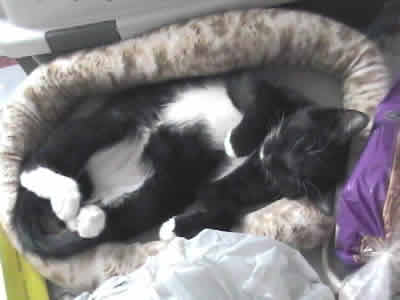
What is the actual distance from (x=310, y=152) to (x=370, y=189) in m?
0.21

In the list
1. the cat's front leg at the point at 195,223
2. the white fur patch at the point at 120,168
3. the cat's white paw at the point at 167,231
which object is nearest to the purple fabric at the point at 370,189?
the cat's front leg at the point at 195,223

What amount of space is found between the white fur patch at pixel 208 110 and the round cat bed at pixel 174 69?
6 centimetres

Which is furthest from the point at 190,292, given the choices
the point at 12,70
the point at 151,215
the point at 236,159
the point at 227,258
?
the point at 12,70

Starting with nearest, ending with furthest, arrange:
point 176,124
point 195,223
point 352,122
A: 1. point 352,122
2. point 195,223
3. point 176,124

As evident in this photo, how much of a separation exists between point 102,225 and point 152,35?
50 cm

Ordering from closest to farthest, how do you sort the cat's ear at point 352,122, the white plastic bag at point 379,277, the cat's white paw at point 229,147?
1. the white plastic bag at point 379,277
2. the cat's ear at point 352,122
3. the cat's white paw at point 229,147

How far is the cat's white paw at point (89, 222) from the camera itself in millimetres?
1028

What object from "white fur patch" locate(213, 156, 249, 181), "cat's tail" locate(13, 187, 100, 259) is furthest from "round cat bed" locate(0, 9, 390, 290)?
"white fur patch" locate(213, 156, 249, 181)

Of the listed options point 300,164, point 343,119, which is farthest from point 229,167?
point 343,119

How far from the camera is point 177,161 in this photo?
115 cm

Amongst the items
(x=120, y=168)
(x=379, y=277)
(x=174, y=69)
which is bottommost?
(x=379, y=277)

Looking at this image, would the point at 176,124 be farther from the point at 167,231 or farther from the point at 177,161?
the point at 167,231

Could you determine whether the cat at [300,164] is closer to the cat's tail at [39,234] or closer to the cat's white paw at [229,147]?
the cat's white paw at [229,147]

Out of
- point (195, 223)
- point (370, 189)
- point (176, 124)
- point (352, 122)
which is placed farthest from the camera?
point (176, 124)
